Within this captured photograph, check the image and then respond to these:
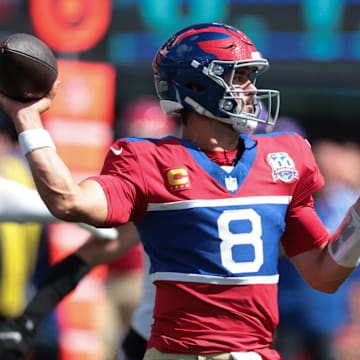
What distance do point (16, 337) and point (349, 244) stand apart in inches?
58.7

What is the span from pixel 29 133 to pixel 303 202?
1106 mm

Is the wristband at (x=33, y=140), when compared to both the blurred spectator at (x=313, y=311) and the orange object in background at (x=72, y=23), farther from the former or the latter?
the orange object in background at (x=72, y=23)

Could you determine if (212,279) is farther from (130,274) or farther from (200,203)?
(130,274)

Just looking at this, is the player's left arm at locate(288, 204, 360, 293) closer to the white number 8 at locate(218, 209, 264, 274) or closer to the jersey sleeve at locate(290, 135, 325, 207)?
the jersey sleeve at locate(290, 135, 325, 207)

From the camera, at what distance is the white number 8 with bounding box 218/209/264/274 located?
2.75 m

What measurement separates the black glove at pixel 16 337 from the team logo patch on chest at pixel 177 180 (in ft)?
3.69

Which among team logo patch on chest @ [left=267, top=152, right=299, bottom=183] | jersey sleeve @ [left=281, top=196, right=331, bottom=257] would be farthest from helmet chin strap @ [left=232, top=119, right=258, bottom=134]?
jersey sleeve @ [left=281, top=196, right=331, bottom=257]

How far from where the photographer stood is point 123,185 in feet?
8.79

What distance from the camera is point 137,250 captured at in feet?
17.7

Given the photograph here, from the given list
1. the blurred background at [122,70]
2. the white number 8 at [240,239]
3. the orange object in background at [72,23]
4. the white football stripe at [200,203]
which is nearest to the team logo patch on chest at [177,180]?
the white football stripe at [200,203]

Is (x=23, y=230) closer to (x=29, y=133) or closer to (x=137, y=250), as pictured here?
(x=137, y=250)

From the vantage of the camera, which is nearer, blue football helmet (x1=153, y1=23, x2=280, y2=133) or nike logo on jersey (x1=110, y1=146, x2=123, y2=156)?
nike logo on jersey (x1=110, y1=146, x2=123, y2=156)

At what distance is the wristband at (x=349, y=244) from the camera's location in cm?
292

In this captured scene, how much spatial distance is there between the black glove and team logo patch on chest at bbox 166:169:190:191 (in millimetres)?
1125
